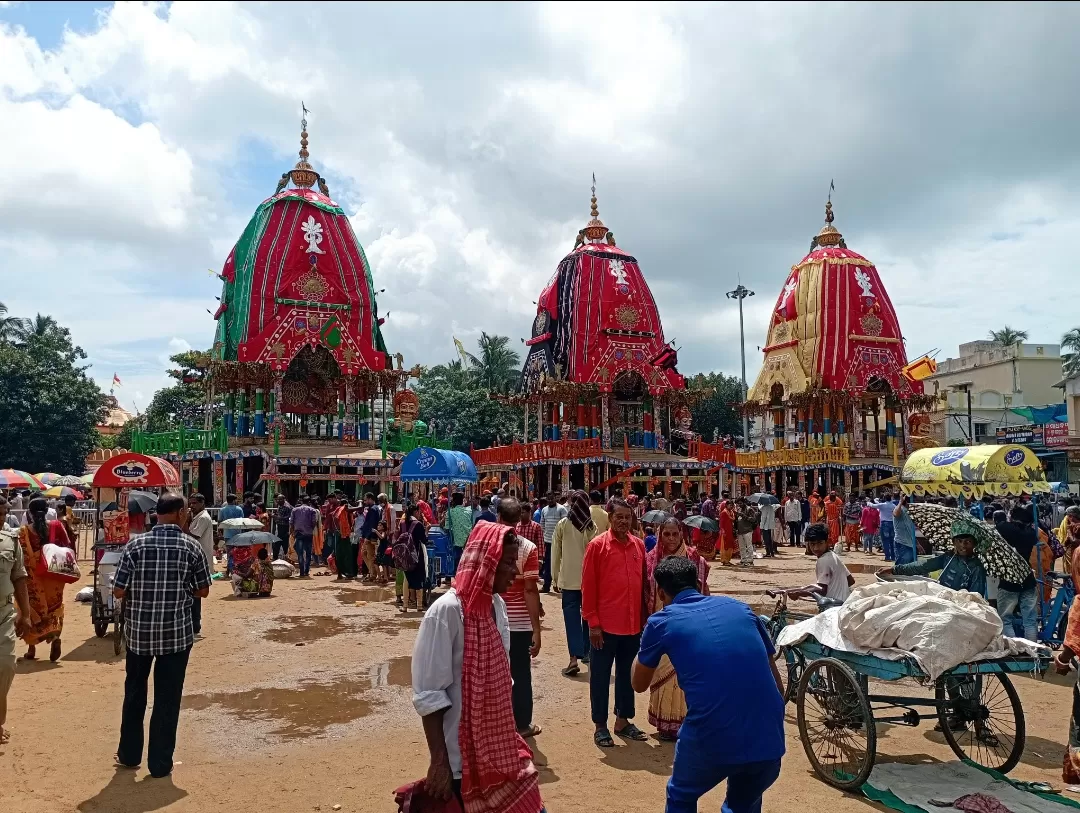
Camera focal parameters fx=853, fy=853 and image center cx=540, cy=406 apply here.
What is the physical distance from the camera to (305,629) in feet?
33.6

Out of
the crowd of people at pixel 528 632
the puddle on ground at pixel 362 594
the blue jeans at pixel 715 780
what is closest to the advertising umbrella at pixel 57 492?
the puddle on ground at pixel 362 594

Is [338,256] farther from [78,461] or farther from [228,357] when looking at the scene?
[78,461]

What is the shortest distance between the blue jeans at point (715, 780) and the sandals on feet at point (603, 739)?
2.25 meters

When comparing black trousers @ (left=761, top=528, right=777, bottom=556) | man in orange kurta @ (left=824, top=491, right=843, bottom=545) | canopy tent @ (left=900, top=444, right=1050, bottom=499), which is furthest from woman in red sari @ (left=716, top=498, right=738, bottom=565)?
canopy tent @ (left=900, top=444, right=1050, bottom=499)

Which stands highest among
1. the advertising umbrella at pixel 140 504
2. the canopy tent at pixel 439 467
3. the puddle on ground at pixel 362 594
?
the canopy tent at pixel 439 467

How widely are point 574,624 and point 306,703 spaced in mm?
2371

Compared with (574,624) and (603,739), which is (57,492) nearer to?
(574,624)

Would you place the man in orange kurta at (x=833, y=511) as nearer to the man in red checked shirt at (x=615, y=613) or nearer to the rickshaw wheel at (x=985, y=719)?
the rickshaw wheel at (x=985, y=719)

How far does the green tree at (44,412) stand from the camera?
38.6 meters

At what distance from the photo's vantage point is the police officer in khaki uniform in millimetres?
5461

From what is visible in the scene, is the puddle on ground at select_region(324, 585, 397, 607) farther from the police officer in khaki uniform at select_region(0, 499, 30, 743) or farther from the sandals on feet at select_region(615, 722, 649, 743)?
the sandals on feet at select_region(615, 722, 649, 743)

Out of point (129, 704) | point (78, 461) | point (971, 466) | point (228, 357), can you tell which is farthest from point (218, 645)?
point (78, 461)

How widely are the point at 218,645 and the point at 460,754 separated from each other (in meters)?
7.13

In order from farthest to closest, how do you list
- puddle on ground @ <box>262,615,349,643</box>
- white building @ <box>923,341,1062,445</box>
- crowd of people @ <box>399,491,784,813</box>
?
1. white building @ <box>923,341,1062,445</box>
2. puddle on ground @ <box>262,615,349,643</box>
3. crowd of people @ <box>399,491,784,813</box>
